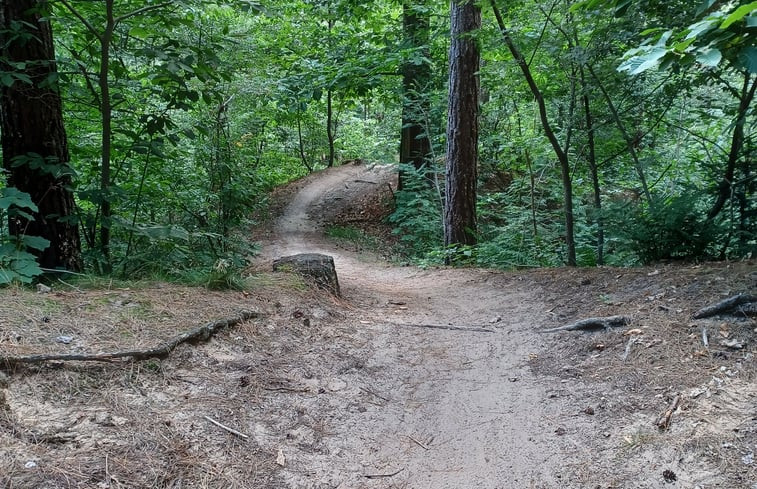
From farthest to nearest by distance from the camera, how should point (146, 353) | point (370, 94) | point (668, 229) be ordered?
point (370, 94) < point (668, 229) < point (146, 353)

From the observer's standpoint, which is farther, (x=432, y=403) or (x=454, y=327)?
(x=454, y=327)

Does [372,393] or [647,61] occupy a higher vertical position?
[647,61]

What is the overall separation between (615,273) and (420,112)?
8.11 m

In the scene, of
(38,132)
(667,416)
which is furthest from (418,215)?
(667,416)

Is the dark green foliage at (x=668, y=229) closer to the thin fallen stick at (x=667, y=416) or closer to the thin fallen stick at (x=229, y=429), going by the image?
the thin fallen stick at (x=667, y=416)

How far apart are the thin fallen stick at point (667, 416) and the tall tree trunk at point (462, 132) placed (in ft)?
20.9

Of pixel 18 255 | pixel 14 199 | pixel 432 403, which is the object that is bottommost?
pixel 432 403

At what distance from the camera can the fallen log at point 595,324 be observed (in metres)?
3.89

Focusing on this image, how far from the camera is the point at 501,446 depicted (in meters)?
2.79

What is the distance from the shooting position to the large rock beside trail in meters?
5.39

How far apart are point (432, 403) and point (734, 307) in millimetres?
2175

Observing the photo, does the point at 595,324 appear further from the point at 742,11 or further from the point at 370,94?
the point at 370,94

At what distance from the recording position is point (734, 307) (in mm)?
3387

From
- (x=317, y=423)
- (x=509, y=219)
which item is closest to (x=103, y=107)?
(x=317, y=423)
